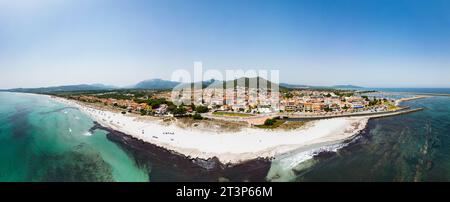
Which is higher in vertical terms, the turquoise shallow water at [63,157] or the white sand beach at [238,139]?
the white sand beach at [238,139]

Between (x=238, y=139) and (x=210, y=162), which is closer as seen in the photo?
(x=210, y=162)

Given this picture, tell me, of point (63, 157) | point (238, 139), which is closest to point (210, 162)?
point (238, 139)

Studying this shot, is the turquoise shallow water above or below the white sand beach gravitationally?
below

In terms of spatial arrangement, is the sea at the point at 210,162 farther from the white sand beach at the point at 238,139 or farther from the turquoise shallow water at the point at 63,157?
the white sand beach at the point at 238,139

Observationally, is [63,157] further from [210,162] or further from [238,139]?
[238,139]

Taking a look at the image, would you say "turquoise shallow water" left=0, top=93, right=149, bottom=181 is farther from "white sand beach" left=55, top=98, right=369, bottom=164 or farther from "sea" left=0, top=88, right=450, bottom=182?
"white sand beach" left=55, top=98, right=369, bottom=164

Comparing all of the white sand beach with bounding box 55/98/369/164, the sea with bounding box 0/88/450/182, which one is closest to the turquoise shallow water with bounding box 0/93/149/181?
the sea with bounding box 0/88/450/182

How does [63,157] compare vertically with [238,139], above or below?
below

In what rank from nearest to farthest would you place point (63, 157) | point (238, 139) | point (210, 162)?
1. point (210, 162)
2. point (63, 157)
3. point (238, 139)

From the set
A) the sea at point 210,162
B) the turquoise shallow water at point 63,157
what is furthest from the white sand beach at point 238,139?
the turquoise shallow water at point 63,157
